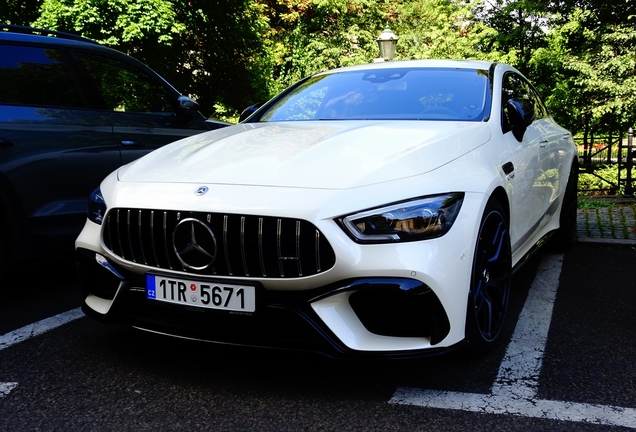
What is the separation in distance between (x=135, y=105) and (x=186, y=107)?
38 centimetres

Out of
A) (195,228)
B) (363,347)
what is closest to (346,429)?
(363,347)

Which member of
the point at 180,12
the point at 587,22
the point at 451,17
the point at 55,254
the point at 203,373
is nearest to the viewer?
the point at 203,373

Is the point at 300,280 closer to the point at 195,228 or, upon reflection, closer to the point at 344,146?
the point at 195,228

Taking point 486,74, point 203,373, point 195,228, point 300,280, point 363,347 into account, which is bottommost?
point 203,373

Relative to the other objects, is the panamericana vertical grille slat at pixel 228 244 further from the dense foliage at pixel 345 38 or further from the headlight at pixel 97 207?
the dense foliage at pixel 345 38

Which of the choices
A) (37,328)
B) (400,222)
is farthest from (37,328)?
(400,222)

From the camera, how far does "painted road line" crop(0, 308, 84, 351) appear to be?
363cm

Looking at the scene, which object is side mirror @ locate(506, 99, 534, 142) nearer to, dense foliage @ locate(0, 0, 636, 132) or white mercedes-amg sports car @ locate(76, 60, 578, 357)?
white mercedes-amg sports car @ locate(76, 60, 578, 357)

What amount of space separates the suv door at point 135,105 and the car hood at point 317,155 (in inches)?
58.8

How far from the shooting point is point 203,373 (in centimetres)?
312

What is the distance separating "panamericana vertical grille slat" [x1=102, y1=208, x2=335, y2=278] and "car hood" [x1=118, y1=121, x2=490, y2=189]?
20cm

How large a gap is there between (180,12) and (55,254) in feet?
73.4

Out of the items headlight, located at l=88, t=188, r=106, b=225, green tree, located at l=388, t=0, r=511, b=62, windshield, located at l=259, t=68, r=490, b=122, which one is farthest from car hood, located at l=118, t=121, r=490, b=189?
green tree, located at l=388, t=0, r=511, b=62

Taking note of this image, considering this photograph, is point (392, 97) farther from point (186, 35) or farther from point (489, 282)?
point (186, 35)
